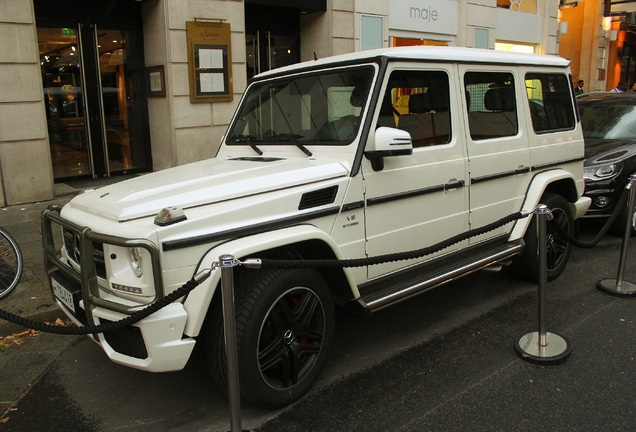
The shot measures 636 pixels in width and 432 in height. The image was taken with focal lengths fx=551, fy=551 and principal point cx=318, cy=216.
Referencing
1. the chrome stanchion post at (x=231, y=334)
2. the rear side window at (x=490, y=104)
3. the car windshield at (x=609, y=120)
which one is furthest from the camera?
the car windshield at (x=609, y=120)

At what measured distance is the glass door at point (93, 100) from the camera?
9.91m

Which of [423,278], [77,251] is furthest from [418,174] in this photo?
[77,251]

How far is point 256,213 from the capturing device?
126 inches

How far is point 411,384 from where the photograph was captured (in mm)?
3604

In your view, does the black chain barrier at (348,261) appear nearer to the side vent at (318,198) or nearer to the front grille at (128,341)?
the side vent at (318,198)

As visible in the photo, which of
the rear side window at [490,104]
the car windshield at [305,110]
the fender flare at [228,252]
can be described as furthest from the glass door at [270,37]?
the fender flare at [228,252]

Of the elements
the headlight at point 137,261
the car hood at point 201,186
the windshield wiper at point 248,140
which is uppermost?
the windshield wiper at point 248,140

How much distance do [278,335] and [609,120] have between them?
7093mm

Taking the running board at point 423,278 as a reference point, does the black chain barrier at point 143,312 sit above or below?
above

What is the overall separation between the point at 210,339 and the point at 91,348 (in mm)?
1732

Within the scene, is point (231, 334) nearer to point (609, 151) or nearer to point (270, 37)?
point (609, 151)

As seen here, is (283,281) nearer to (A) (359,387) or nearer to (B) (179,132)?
(A) (359,387)

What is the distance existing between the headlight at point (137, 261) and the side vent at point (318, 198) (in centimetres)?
98

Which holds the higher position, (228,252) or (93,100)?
(93,100)
